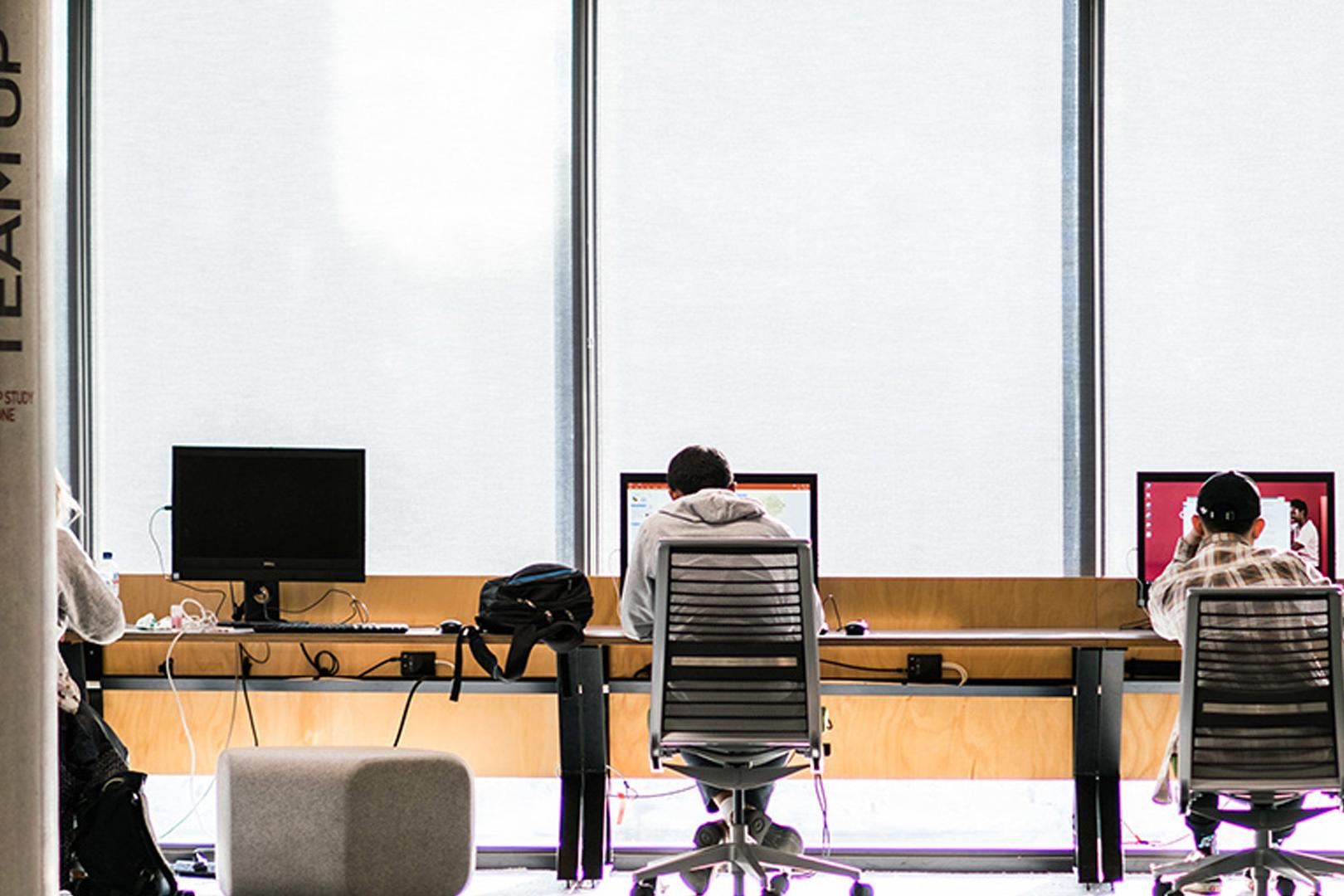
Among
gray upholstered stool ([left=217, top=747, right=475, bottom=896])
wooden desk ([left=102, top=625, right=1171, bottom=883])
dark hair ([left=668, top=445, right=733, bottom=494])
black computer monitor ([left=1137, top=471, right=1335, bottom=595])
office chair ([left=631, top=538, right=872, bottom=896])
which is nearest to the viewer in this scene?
gray upholstered stool ([left=217, top=747, right=475, bottom=896])

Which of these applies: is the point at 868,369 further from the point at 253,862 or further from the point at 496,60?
the point at 253,862

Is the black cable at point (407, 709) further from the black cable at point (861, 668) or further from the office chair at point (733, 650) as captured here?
the black cable at point (861, 668)

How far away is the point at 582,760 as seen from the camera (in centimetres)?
437

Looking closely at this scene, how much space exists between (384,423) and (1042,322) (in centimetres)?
230

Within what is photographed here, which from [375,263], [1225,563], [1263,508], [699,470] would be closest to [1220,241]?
[1263,508]

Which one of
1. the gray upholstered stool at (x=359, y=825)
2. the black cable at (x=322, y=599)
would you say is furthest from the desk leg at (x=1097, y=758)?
the black cable at (x=322, y=599)

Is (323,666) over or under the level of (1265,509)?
under

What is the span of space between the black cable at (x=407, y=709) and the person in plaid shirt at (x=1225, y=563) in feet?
7.52

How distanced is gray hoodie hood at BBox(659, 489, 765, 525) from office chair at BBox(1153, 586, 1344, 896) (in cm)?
115

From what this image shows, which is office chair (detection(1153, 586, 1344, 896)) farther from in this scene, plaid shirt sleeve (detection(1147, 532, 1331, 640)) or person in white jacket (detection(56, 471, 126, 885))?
person in white jacket (detection(56, 471, 126, 885))

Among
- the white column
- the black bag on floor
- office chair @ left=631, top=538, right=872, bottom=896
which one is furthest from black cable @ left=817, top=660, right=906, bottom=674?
the white column

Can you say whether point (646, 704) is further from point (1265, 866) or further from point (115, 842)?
point (1265, 866)

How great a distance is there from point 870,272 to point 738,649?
5.85ft

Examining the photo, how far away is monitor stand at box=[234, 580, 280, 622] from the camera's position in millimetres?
4602
